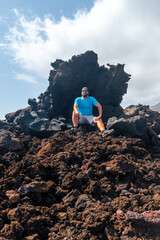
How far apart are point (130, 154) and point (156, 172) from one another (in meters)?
0.80

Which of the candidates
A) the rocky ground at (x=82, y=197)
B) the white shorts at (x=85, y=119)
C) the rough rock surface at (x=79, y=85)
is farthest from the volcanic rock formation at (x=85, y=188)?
the rough rock surface at (x=79, y=85)

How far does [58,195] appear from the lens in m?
3.29

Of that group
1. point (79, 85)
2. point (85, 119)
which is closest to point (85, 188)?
point (85, 119)

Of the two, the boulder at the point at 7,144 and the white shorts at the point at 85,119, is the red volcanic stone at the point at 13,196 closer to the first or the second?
the boulder at the point at 7,144

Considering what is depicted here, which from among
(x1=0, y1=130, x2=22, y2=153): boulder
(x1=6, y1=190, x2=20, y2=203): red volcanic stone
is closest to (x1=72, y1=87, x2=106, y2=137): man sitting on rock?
(x1=0, y1=130, x2=22, y2=153): boulder

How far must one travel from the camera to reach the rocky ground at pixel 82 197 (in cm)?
250

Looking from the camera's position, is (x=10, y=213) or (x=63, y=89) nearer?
(x=10, y=213)

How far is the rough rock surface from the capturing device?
9648 mm

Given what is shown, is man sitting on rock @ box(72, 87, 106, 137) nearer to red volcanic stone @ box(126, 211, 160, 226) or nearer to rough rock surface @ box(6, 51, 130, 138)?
rough rock surface @ box(6, 51, 130, 138)

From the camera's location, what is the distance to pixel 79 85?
10109 mm

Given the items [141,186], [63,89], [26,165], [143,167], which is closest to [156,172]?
[143,167]

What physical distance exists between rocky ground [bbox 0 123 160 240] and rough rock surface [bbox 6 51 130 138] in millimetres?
5269

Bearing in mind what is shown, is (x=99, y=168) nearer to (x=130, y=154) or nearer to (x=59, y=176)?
(x=59, y=176)

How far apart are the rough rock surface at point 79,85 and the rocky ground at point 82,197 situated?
17.3 feet
